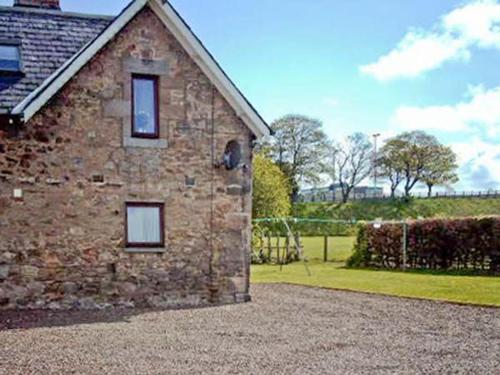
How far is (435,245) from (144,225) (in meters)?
15.7

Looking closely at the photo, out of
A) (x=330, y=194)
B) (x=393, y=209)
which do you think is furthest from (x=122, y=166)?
(x=330, y=194)

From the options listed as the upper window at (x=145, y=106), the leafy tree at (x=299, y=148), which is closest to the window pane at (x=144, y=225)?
the upper window at (x=145, y=106)

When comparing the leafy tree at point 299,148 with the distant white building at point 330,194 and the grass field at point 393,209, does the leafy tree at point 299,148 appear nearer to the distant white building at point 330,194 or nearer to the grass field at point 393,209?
the grass field at point 393,209

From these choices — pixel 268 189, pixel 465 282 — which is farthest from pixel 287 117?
pixel 465 282

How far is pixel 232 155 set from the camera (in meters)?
17.0

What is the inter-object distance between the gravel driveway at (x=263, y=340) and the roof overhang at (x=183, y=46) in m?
4.64

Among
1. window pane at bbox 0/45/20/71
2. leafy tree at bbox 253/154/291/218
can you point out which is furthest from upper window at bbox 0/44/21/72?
leafy tree at bbox 253/154/291/218

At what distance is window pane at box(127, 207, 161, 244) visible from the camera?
16.0 meters

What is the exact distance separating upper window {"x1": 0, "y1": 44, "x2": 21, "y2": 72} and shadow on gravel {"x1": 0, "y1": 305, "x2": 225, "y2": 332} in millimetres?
5766

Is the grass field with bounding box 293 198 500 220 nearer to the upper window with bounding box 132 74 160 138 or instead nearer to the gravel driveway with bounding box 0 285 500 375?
the upper window with bounding box 132 74 160 138

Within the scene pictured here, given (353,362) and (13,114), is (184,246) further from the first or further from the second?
(353,362)

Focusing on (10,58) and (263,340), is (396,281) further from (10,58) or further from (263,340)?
(10,58)

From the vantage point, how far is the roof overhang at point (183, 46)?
15.1 metres

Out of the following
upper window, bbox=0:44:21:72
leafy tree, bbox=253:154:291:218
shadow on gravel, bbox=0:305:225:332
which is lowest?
shadow on gravel, bbox=0:305:225:332
